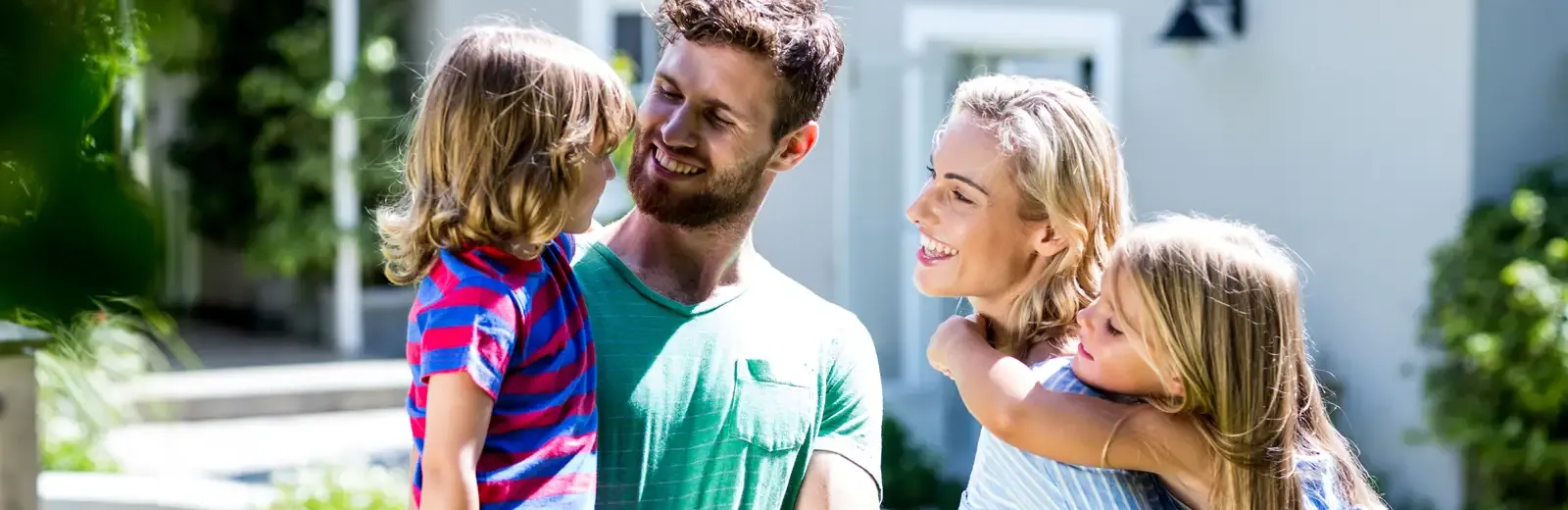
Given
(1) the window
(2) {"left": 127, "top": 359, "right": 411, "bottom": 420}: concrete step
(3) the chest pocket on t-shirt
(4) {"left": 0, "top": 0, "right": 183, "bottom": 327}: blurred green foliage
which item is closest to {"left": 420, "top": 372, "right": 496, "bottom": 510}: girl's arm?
(3) the chest pocket on t-shirt

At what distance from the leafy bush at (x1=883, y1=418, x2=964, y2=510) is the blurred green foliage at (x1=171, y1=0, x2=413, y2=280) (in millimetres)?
3434

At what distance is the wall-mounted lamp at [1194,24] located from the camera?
5.42m

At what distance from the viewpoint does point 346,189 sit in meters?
8.31

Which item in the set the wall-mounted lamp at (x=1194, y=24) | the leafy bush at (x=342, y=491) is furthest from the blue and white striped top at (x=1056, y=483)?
the wall-mounted lamp at (x=1194, y=24)

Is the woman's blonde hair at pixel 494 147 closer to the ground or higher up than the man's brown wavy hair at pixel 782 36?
closer to the ground

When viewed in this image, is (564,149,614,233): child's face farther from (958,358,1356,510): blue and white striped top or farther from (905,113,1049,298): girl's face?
(958,358,1356,510): blue and white striped top

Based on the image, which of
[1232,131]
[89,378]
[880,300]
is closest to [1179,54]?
[1232,131]

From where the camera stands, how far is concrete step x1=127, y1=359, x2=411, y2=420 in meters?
6.81

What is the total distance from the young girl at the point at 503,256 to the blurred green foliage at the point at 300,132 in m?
6.75

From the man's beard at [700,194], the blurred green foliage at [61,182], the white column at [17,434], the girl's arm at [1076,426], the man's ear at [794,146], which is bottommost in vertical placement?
the white column at [17,434]

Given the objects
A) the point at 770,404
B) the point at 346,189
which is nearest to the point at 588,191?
the point at 770,404

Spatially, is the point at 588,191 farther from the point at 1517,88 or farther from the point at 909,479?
the point at 909,479

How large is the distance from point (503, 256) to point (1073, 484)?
60 cm

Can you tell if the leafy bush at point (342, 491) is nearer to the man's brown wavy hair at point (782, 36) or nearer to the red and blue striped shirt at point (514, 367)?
the man's brown wavy hair at point (782, 36)
